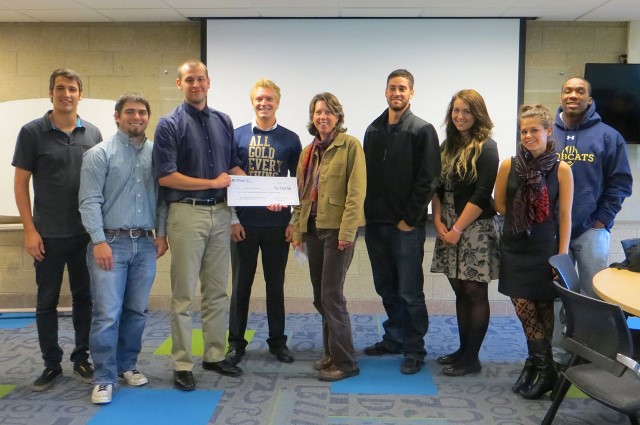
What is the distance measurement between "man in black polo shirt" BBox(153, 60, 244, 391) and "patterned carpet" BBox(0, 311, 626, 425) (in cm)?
24

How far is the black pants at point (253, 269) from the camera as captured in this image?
3215 millimetres

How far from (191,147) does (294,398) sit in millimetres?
1396

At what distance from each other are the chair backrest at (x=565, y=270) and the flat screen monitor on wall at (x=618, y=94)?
2251 millimetres

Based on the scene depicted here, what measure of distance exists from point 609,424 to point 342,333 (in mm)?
1336

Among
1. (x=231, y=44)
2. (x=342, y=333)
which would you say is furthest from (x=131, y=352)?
(x=231, y=44)

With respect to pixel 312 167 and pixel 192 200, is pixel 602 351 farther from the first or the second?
pixel 192 200

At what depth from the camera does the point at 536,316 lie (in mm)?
2787

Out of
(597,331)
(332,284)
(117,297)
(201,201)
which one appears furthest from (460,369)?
(117,297)

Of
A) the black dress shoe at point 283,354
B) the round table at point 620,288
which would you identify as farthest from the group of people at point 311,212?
the round table at point 620,288

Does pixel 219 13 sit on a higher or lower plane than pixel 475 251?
higher

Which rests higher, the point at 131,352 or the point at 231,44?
the point at 231,44

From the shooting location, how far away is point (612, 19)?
14.1 feet

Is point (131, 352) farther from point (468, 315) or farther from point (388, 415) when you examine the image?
point (468, 315)

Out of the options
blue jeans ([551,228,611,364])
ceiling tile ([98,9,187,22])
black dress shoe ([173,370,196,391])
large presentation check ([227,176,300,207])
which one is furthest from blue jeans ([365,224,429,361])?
ceiling tile ([98,9,187,22])
